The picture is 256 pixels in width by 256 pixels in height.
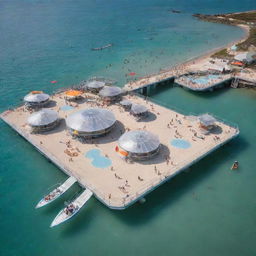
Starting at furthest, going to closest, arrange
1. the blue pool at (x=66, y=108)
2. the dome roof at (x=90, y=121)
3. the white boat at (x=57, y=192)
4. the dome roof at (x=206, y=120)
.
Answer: the blue pool at (x=66, y=108), the dome roof at (x=206, y=120), the dome roof at (x=90, y=121), the white boat at (x=57, y=192)

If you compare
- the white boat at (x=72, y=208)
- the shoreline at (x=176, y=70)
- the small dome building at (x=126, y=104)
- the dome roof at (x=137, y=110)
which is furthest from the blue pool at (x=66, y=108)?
the white boat at (x=72, y=208)

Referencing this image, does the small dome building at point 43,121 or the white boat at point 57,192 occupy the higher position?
the small dome building at point 43,121

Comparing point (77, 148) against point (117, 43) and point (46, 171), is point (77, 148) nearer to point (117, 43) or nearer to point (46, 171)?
point (46, 171)

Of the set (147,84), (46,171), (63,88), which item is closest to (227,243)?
(46,171)

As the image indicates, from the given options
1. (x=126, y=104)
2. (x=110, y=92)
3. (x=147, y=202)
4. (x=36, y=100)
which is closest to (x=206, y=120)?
(x=126, y=104)

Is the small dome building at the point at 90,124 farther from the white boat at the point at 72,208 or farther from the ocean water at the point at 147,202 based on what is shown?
the white boat at the point at 72,208

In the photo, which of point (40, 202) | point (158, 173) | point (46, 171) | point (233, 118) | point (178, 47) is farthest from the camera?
point (178, 47)

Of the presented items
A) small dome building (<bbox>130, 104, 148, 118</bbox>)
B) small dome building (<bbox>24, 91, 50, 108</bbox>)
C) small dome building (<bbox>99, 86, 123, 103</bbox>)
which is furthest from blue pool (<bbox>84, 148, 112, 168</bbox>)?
small dome building (<bbox>24, 91, 50, 108</bbox>)

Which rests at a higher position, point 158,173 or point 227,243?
point 158,173
